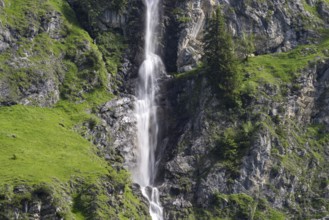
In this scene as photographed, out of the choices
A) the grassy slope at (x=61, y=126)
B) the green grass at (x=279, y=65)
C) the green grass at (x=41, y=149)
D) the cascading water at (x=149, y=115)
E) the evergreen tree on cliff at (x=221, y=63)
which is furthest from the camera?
the green grass at (x=279, y=65)

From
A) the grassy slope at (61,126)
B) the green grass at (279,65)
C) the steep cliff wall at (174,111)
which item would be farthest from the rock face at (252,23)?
the grassy slope at (61,126)

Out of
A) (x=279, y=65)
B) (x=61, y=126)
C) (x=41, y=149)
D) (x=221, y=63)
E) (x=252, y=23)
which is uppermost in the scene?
(x=252, y=23)

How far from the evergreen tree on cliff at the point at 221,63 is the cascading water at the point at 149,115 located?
1218cm

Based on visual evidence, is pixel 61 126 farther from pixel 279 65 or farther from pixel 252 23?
pixel 252 23

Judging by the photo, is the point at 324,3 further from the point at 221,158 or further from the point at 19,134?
the point at 19,134

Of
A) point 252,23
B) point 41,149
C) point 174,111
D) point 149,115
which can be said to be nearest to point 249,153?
point 174,111

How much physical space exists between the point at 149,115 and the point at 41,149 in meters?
26.0

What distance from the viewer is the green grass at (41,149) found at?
101 m

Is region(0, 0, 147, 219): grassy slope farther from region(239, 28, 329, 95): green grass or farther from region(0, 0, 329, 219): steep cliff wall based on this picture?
region(239, 28, 329, 95): green grass

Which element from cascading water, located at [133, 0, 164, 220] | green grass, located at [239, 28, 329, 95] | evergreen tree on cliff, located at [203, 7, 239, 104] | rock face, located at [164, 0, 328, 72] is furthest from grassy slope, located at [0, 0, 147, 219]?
green grass, located at [239, 28, 329, 95]

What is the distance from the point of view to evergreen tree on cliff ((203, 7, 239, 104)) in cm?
12575

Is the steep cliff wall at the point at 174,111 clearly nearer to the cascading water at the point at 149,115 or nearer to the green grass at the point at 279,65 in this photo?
the green grass at the point at 279,65

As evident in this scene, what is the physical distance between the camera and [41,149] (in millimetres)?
109625

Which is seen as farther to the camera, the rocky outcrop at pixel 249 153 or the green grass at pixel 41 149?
the rocky outcrop at pixel 249 153
